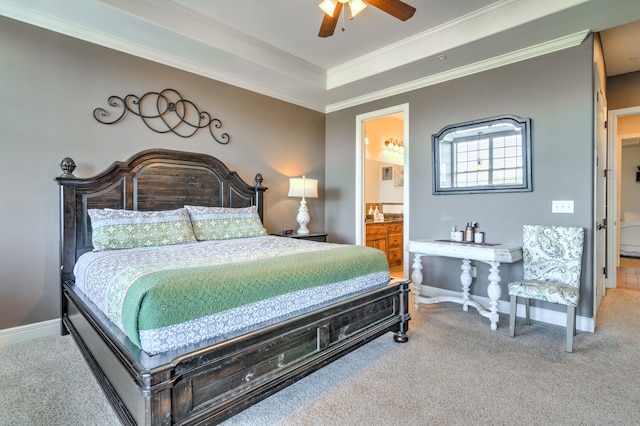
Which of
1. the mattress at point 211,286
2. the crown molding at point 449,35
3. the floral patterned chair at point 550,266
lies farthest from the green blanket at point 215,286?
the crown molding at point 449,35

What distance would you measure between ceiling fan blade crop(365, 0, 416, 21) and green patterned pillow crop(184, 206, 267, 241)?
7.61 ft

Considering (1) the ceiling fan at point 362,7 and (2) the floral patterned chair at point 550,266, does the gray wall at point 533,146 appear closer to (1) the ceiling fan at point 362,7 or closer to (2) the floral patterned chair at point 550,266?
(2) the floral patterned chair at point 550,266

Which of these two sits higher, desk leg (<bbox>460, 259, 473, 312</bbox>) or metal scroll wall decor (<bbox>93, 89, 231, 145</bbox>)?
metal scroll wall decor (<bbox>93, 89, 231, 145</bbox>)

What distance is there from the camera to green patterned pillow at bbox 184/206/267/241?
3197mm

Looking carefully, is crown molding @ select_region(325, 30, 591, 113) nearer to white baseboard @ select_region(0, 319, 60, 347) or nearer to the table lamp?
the table lamp

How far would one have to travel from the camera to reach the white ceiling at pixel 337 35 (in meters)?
2.67

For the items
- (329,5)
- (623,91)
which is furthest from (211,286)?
(623,91)

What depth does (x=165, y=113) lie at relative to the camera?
11.2 ft

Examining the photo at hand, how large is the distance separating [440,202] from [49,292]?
13.2ft

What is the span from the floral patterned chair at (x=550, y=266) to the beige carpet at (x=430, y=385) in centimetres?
32

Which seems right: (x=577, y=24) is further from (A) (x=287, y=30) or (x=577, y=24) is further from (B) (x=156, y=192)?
(B) (x=156, y=192)

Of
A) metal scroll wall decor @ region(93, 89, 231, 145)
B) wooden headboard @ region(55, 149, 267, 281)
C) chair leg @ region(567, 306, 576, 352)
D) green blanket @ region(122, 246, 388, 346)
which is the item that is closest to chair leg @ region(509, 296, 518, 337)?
chair leg @ region(567, 306, 576, 352)

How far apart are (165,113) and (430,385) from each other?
345cm

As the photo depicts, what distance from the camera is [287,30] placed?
330 centimetres
